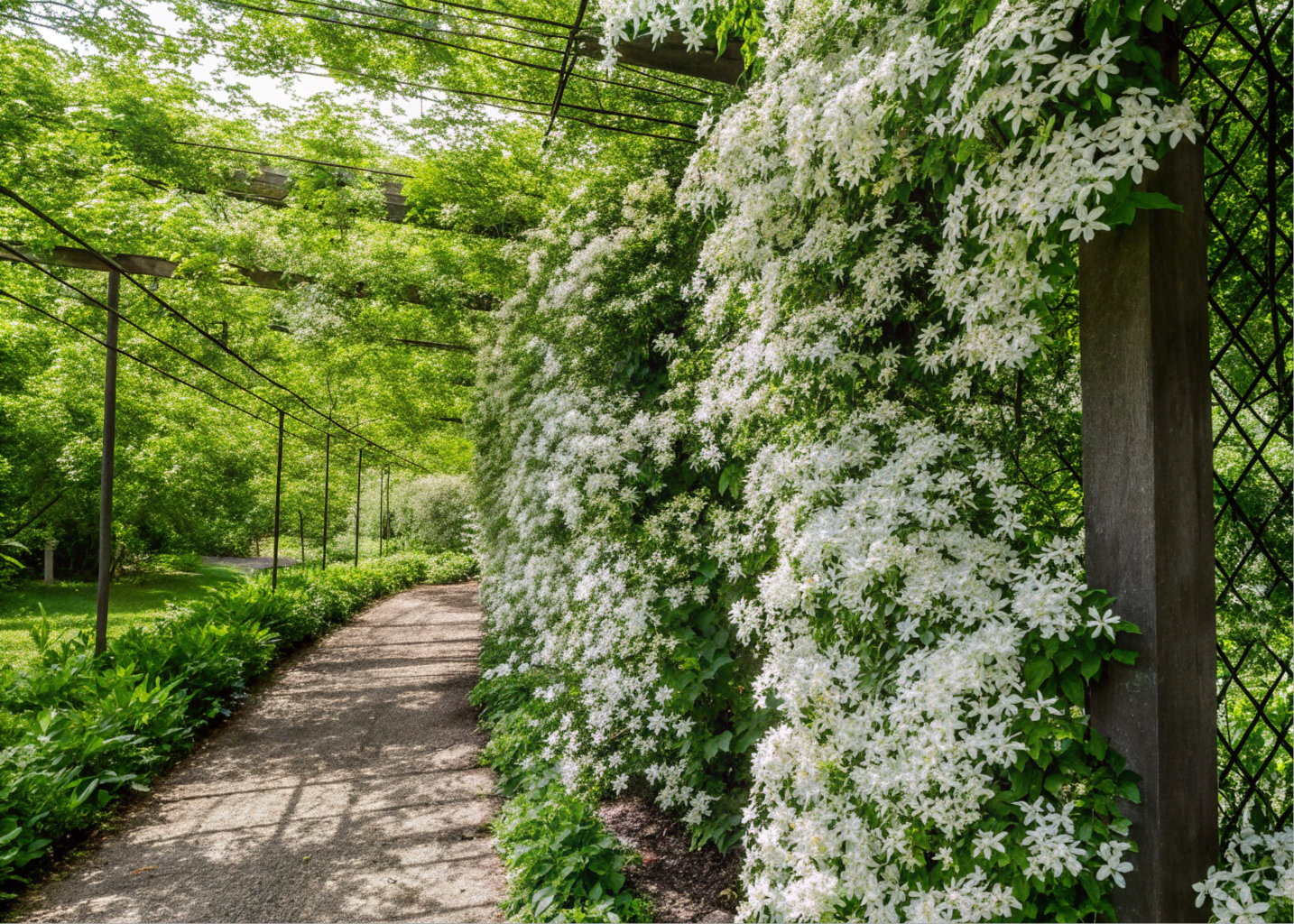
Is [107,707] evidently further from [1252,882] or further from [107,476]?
[1252,882]

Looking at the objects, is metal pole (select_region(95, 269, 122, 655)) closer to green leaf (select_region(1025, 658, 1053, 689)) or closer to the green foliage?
the green foliage

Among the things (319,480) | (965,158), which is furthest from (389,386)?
(965,158)

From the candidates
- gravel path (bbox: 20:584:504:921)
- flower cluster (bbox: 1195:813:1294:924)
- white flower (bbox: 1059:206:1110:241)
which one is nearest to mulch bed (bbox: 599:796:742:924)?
gravel path (bbox: 20:584:504:921)

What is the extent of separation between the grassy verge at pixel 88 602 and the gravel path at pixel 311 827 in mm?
4027

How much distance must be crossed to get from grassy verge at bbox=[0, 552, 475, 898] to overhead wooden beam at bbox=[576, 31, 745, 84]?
497cm

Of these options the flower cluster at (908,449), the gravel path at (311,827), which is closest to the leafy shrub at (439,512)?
the gravel path at (311,827)

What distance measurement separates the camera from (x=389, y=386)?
11.0m

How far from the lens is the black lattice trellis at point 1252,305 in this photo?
165cm

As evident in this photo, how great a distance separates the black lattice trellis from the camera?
165cm

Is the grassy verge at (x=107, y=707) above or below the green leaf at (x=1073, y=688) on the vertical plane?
below

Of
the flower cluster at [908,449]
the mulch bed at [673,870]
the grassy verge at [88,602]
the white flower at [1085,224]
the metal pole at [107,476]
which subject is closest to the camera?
the white flower at [1085,224]

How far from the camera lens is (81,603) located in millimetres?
11719

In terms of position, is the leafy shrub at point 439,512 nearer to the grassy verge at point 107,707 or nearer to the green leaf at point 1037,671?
the grassy verge at point 107,707

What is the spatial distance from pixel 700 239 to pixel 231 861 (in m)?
4.25
